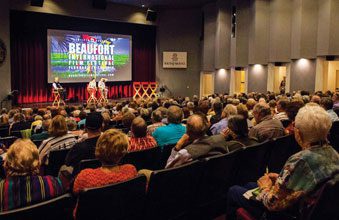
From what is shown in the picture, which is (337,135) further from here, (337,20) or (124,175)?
(337,20)

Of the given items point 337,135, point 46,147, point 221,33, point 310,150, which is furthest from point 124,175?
point 221,33

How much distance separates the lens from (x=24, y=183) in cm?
211

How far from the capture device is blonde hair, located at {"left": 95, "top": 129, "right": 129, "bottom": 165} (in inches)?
95.1

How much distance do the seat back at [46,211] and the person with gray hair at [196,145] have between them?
43.6 inches

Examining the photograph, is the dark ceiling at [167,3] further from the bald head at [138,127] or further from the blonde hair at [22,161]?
the blonde hair at [22,161]

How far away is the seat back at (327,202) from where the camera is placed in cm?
197

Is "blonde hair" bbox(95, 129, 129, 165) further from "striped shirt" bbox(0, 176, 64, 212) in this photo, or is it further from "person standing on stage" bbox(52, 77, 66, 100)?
"person standing on stage" bbox(52, 77, 66, 100)

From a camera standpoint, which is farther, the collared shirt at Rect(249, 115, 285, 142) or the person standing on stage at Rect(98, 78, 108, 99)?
the person standing on stage at Rect(98, 78, 108, 99)

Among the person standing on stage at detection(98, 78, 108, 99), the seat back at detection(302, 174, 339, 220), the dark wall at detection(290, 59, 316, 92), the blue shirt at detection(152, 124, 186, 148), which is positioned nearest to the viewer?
the seat back at detection(302, 174, 339, 220)

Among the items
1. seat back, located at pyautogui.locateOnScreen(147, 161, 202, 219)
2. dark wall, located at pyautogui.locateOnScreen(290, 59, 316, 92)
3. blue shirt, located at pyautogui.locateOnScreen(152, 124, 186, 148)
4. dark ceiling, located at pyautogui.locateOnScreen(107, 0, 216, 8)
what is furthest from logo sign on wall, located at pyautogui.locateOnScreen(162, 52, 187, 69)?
seat back, located at pyautogui.locateOnScreen(147, 161, 202, 219)

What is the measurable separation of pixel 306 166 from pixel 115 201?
1068 millimetres

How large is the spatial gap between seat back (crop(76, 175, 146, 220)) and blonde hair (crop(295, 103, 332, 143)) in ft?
3.20

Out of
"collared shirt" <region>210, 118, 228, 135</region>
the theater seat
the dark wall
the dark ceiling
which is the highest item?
the dark ceiling

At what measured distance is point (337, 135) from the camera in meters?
4.70
